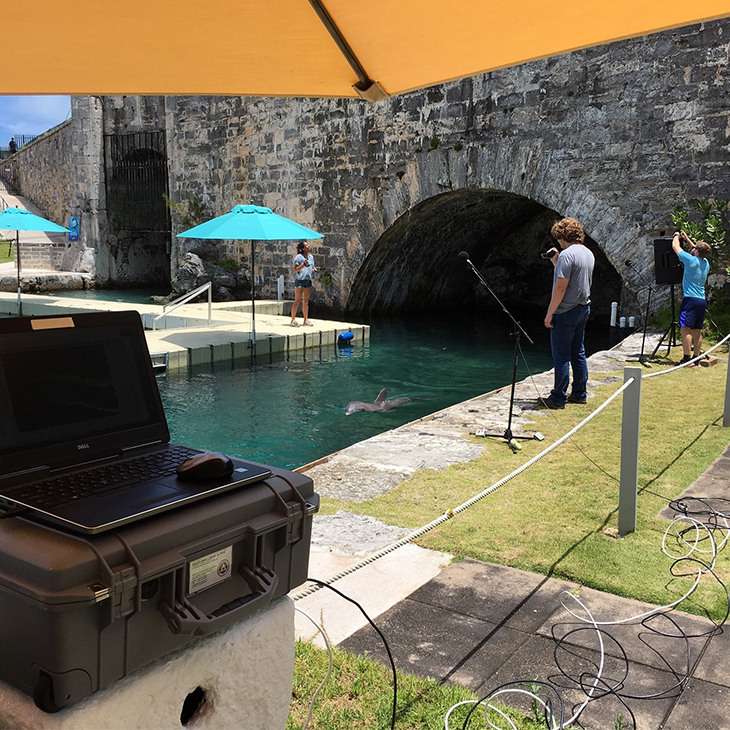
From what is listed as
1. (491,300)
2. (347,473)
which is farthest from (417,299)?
(347,473)

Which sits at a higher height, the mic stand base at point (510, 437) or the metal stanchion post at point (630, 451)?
the metal stanchion post at point (630, 451)

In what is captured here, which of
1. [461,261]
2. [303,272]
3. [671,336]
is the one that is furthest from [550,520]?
[461,261]

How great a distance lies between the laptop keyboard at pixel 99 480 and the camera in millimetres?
1543

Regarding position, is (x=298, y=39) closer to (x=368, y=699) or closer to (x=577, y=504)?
(x=368, y=699)

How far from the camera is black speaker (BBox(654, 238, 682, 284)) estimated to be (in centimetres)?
875

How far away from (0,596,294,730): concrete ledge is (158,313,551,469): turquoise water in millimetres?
4531

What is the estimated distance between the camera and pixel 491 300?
18.6 meters

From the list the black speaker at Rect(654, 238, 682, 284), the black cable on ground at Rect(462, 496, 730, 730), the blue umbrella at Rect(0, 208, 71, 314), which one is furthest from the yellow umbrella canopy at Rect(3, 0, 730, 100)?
the blue umbrella at Rect(0, 208, 71, 314)

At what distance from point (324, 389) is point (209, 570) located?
7.79m

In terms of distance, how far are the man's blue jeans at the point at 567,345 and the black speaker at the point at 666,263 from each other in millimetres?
2546

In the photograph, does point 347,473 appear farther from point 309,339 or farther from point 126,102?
point 126,102

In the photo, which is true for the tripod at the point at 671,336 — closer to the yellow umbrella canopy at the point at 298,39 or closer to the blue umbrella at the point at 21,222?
the yellow umbrella canopy at the point at 298,39

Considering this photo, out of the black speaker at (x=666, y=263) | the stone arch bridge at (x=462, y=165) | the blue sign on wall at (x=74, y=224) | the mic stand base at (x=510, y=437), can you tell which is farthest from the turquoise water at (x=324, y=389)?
the blue sign on wall at (x=74, y=224)

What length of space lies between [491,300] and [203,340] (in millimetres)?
9298
